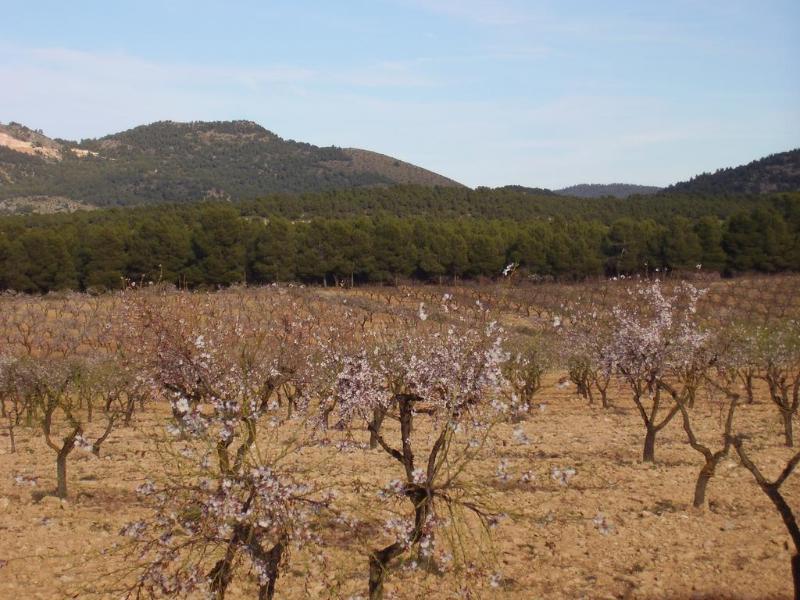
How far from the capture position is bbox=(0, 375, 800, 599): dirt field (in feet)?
34.7

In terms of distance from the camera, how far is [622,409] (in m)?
31.0

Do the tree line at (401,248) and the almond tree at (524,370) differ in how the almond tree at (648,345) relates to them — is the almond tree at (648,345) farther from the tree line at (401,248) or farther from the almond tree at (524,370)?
the tree line at (401,248)

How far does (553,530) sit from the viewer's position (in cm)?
1295

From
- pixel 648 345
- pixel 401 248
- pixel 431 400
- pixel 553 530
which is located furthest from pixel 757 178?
pixel 431 400

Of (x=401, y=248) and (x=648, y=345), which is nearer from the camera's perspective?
(x=648, y=345)

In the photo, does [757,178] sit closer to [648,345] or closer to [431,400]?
A: [648,345]

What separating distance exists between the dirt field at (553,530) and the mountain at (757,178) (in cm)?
11188

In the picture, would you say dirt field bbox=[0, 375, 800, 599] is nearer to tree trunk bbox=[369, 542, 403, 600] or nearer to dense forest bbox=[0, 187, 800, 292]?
tree trunk bbox=[369, 542, 403, 600]

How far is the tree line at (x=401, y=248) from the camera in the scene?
67812 mm

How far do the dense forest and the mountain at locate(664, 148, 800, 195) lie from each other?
4240cm

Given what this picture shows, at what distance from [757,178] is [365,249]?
86.3 metres

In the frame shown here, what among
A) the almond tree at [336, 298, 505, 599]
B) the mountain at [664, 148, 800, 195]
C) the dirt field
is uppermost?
the mountain at [664, 148, 800, 195]

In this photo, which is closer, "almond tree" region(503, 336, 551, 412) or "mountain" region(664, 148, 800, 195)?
"almond tree" region(503, 336, 551, 412)

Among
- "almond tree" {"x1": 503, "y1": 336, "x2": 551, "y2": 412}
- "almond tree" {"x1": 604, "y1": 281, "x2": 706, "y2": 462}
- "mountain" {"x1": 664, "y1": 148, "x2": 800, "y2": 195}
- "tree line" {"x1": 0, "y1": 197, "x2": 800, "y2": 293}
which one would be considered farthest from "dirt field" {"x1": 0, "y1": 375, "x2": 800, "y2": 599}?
"mountain" {"x1": 664, "y1": 148, "x2": 800, "y2": 195}
